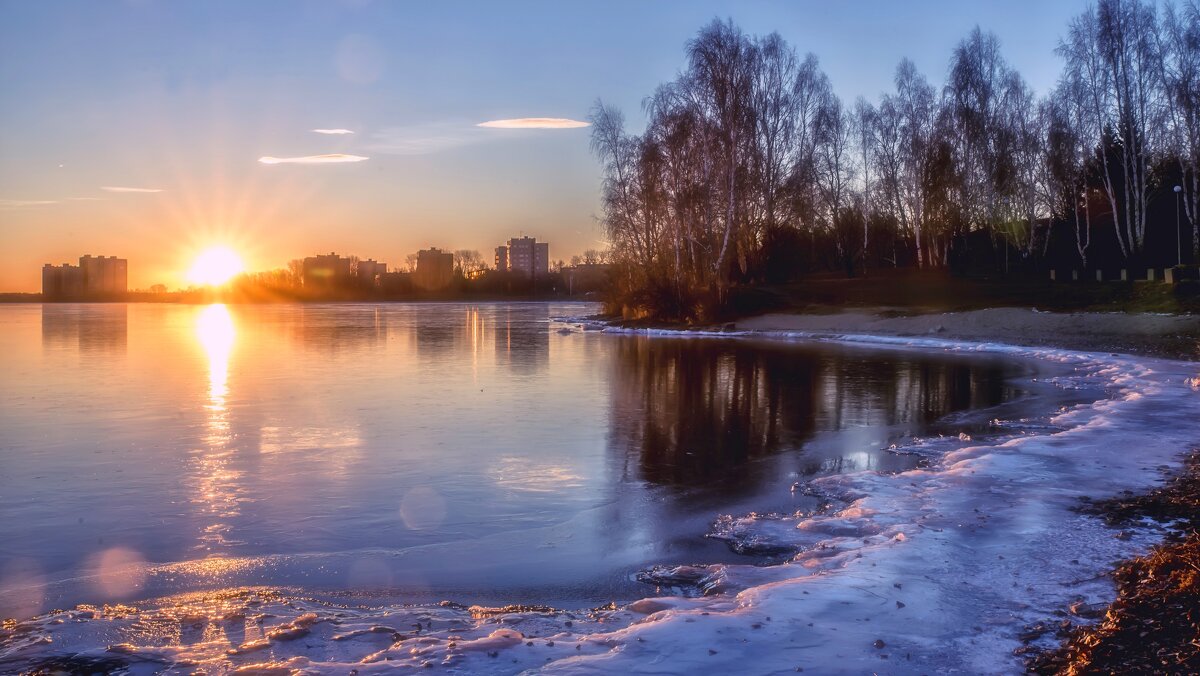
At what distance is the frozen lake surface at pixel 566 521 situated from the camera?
4328mm

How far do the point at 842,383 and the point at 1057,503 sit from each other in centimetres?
928

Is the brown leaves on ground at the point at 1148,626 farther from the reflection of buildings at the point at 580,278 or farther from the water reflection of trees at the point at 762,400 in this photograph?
the reflection of buildings at the point at 580,278

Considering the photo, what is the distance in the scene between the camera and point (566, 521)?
6.76 m

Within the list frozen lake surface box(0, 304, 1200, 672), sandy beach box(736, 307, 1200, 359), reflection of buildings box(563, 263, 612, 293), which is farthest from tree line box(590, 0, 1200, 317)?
reflection of buildings box(563, 263, 612, 293)

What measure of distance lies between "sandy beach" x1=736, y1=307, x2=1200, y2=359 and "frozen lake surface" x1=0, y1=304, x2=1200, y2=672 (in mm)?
7841

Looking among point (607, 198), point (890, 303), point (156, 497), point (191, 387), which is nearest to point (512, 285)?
point (607, 198)

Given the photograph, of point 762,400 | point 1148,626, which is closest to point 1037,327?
point 762,400

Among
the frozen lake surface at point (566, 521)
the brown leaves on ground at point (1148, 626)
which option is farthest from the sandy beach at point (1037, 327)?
the brown leaves on ground at point (1148, 626)

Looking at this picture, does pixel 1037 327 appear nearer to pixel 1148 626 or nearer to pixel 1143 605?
pixel 1143 605

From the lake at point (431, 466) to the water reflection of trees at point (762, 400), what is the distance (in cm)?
7

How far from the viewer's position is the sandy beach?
21750mm

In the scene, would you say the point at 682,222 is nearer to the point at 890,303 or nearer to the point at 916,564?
the point at 890,303

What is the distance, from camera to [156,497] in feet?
24.4

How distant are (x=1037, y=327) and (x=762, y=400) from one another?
16.3 metres
